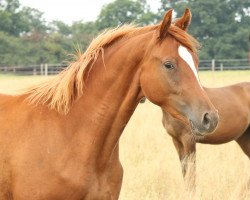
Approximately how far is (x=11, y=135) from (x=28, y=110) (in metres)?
0.21

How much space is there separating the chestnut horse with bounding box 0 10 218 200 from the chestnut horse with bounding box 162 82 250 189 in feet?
8.58

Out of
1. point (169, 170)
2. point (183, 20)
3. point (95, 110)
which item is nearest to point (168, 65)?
point (183, 20)

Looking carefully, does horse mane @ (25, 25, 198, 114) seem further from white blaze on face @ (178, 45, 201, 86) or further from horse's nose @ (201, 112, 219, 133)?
horse's nose @ (201, 112, 219, 133)

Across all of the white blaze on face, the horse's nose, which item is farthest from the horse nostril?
the white blaze on face

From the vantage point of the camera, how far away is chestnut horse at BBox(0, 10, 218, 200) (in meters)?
3.01

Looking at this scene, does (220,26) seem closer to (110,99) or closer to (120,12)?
(120,12)

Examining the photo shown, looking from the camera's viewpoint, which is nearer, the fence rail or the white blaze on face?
the white blaze on face

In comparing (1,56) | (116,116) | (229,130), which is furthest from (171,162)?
(1,56)

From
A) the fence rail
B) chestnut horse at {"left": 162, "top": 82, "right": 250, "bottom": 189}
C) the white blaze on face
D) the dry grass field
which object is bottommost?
the fence rail

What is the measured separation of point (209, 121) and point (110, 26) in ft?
129

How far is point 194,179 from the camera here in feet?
18.6

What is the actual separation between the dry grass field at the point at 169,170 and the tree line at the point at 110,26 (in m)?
29.3

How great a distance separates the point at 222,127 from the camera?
652 centimetres

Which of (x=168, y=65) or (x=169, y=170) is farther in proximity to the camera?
(x=169, y=170)
